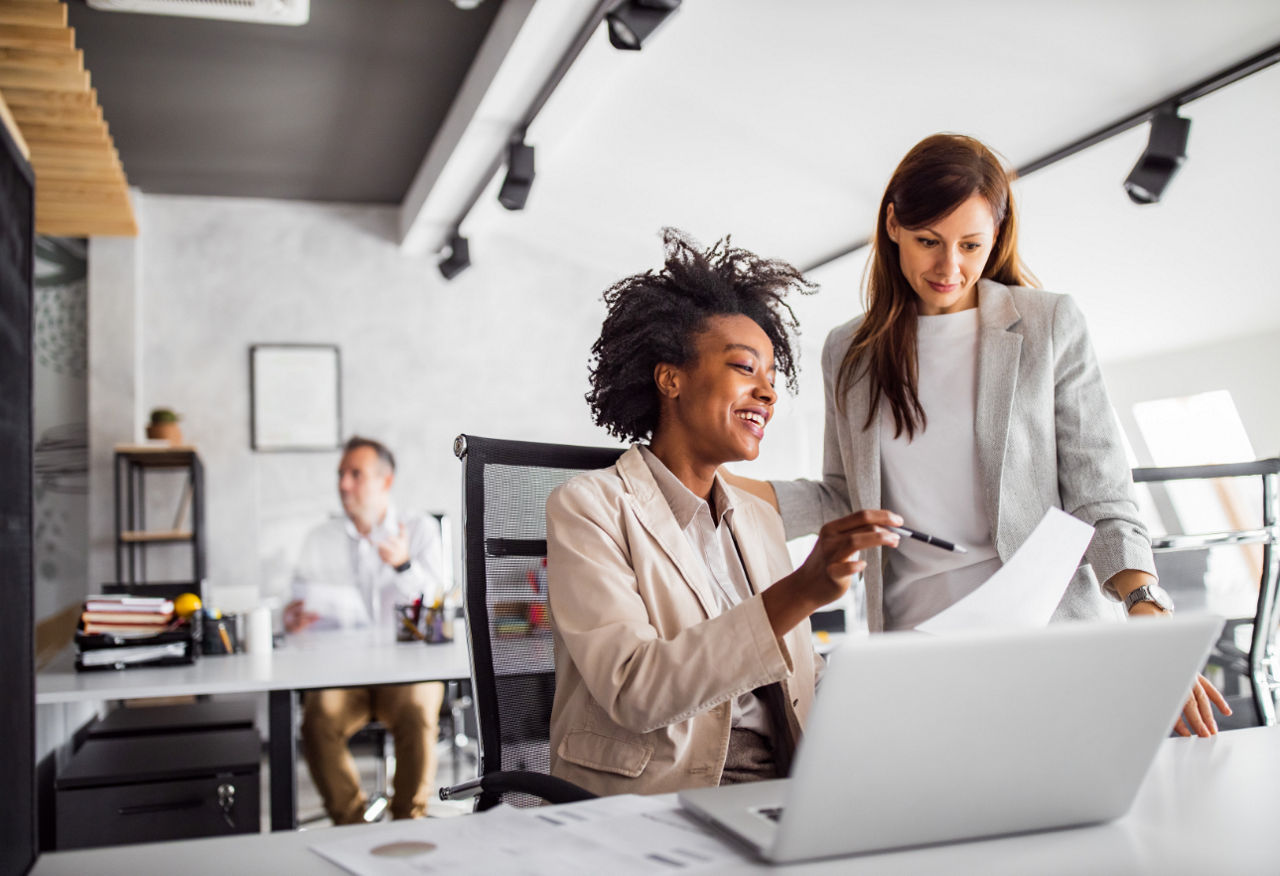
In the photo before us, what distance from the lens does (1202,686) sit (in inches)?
47.0

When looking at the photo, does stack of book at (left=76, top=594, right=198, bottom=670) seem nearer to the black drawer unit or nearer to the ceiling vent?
the black drawer unit

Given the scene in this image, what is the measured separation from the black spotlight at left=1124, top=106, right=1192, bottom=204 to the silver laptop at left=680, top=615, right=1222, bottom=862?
10.3 feet

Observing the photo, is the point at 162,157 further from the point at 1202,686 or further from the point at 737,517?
the point at 1202,686

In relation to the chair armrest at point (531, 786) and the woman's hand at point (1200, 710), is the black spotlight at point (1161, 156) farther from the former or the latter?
the chair armrest at point (531, 786)

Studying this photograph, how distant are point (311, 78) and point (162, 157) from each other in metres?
1.44

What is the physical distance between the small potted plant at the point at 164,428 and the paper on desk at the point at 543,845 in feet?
16.9

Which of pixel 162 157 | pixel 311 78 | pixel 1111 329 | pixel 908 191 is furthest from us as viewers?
pixel 162 157

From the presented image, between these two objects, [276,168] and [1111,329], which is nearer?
[1111,329]

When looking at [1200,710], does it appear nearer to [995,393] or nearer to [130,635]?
[995,393]

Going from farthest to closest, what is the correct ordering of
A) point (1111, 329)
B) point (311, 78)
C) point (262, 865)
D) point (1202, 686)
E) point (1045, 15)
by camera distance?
point (1111, 329), point (311, 78), point (1045, 15), point (1202, 686), point (262, 865)

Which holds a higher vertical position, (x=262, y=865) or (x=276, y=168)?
(x=276, y=168)

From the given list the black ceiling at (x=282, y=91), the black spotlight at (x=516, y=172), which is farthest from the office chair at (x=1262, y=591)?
the black spotlight at (x=516, y=172)

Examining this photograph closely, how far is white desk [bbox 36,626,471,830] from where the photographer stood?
2.33 meters

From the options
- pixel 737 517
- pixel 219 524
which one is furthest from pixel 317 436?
pixel 737 517
